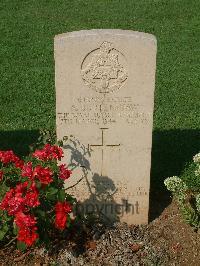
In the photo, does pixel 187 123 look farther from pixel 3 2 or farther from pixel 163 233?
pixel 3 2

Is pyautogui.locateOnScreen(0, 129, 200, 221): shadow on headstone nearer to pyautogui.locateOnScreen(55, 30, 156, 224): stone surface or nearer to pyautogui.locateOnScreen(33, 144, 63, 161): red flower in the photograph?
pyautogui.locateOnScreen(55, 30, 156, 224): stone surface

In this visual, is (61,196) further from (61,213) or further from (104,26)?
(104,26)

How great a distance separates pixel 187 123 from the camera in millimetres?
7371

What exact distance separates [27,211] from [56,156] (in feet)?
1.82

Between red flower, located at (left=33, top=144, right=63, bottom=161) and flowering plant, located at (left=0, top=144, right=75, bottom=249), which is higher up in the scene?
red flower, located at (left=33, top=144, right=63, bottom=161)

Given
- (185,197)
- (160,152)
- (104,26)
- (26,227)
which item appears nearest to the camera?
(26,227)

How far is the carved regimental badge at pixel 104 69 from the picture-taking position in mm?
4355

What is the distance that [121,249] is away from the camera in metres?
4.61

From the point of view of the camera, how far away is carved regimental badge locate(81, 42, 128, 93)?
4.36m

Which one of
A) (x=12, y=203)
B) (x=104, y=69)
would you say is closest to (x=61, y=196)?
(x=12, y=203)

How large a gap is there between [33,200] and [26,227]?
7.6 inches

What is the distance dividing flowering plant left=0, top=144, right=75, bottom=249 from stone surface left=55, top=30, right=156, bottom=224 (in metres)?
0.48

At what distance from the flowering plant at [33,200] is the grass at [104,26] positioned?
177 cm

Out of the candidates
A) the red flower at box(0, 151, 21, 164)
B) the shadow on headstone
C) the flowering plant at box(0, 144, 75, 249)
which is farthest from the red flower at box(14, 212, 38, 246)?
the shadow on headstone
